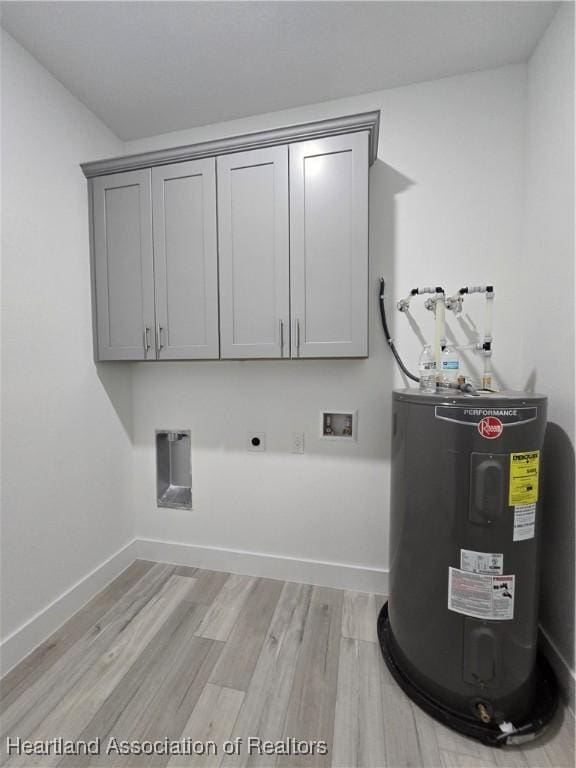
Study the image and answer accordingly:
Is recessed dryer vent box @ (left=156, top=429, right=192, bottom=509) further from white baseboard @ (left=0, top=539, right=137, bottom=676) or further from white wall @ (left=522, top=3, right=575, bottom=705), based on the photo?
white wall @ (left=522, top=3, right=575, bottom=705)

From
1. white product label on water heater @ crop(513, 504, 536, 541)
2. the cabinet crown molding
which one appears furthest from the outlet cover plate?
the cabinet crown molding

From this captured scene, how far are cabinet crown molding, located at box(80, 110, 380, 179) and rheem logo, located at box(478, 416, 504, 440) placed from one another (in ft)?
4.17

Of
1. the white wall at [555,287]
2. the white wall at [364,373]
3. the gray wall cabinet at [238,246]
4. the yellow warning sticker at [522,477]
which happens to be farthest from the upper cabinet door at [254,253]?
the white wall at [555,287]

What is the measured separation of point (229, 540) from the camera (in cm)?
190

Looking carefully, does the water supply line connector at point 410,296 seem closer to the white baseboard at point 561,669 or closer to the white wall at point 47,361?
the white baseboard at point 561,669

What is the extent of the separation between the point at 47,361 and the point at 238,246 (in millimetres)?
1057

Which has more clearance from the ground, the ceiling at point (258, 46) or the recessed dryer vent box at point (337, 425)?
the ceiling at point (258, 46)

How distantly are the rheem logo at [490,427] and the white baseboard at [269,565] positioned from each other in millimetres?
1079

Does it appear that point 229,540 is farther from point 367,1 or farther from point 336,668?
point 367,1

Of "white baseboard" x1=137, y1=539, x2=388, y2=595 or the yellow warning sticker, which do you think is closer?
the yellow warning sticker

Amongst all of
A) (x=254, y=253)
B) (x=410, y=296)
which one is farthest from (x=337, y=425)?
(x=254, y=253)

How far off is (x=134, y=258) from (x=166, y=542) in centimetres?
171

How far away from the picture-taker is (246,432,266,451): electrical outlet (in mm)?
1825

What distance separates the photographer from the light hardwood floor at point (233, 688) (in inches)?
39.0
